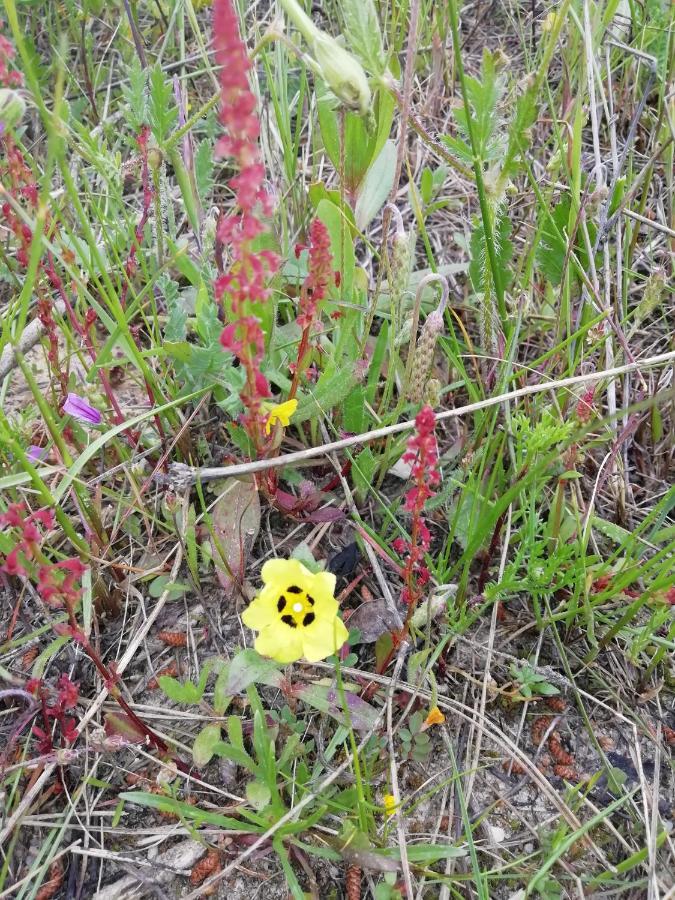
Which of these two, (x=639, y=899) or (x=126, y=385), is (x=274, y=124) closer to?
(x=126, y=385)

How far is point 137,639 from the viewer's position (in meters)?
1.79

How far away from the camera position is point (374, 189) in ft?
7.42

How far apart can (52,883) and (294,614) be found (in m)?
0.76

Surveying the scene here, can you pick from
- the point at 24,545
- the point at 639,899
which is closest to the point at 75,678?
the point at 24,545

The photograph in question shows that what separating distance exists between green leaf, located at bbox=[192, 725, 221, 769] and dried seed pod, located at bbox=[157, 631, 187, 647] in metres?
0.28

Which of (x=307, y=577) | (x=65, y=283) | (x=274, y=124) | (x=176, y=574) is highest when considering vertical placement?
(x=274, y=124)

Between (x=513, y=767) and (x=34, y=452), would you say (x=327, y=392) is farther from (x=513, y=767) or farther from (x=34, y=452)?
(x=513, y=767)

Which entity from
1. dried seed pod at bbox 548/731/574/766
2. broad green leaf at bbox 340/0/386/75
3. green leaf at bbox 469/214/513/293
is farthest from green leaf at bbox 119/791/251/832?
broad green leaf at bbox 340/0/386/75

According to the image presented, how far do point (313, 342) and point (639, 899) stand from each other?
5.04ft

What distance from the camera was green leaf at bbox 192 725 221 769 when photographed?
1566mm

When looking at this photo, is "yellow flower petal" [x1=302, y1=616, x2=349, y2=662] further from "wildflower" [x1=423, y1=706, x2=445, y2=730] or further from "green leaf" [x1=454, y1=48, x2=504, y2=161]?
"green leaf" [x1=454, y1=48, x2=504, y2=161]

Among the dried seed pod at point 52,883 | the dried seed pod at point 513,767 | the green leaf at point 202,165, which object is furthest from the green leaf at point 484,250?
the dried seed pod at point 52,883

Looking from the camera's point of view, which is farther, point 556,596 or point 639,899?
point 556,596

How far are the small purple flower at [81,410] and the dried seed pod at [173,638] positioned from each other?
61 cm
